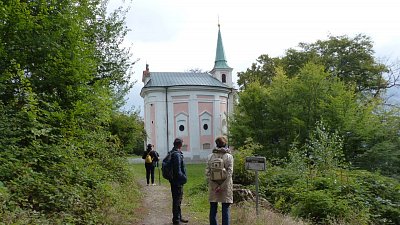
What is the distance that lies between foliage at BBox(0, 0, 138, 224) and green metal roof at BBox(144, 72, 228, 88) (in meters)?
34.1

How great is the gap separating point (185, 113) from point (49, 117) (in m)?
37.3

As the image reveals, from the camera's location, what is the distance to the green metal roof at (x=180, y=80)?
4603 cm

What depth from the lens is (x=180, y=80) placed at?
47031 millimetres

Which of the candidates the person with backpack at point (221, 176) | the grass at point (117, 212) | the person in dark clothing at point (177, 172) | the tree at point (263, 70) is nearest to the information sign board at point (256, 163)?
the person with backpack at point (221, 176)

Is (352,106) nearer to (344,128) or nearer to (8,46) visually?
(344,128)

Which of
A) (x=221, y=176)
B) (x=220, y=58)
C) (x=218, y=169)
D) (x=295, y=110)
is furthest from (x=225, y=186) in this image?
(x=220, y=58)

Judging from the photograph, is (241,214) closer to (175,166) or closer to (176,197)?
(176,197)

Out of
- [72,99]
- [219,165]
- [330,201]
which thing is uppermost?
[72,99]

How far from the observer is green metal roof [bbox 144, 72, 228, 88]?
46.0m

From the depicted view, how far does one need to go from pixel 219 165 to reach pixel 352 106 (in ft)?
61.4

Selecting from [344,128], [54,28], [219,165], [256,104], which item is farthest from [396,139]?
[54,28]

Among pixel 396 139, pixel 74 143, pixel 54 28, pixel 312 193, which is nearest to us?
pixel 74 143

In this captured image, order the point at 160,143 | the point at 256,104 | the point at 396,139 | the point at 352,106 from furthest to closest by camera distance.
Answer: the point at 160,143 → the point at 256,104 → the point at 352,106 → the point at 396,139

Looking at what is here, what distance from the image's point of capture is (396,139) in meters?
20.9
